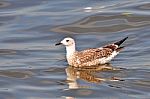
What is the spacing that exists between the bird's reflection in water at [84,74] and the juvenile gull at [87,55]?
0.43 feet

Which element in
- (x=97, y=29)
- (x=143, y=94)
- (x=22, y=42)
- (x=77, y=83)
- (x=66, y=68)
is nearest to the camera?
(x=143, y=94)

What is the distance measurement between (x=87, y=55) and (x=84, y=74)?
76 cm

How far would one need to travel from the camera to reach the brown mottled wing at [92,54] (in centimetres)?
1547

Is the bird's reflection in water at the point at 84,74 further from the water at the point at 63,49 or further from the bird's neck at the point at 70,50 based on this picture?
Result: the bird's neck at the point at 70,50

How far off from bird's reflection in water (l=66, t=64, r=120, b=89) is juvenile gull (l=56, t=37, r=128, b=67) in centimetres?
13

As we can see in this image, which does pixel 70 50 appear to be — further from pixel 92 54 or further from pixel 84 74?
pixel 84 74

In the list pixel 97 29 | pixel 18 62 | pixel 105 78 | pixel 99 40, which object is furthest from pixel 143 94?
pixel 97 29

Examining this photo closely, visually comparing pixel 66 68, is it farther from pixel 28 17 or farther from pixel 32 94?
pixel 28 17

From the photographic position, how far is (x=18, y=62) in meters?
15.5

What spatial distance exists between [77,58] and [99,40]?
2246 mm

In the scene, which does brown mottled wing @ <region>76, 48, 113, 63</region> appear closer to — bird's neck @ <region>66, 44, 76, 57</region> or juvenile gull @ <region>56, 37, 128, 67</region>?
juvenile gull @ <region>56, 37, 128, 67</region>

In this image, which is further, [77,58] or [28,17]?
[28,17]

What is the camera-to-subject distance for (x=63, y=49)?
1692 centimetres

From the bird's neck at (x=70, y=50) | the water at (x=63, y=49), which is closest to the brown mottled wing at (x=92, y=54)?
the bird's neck at (x=70, y=50)
